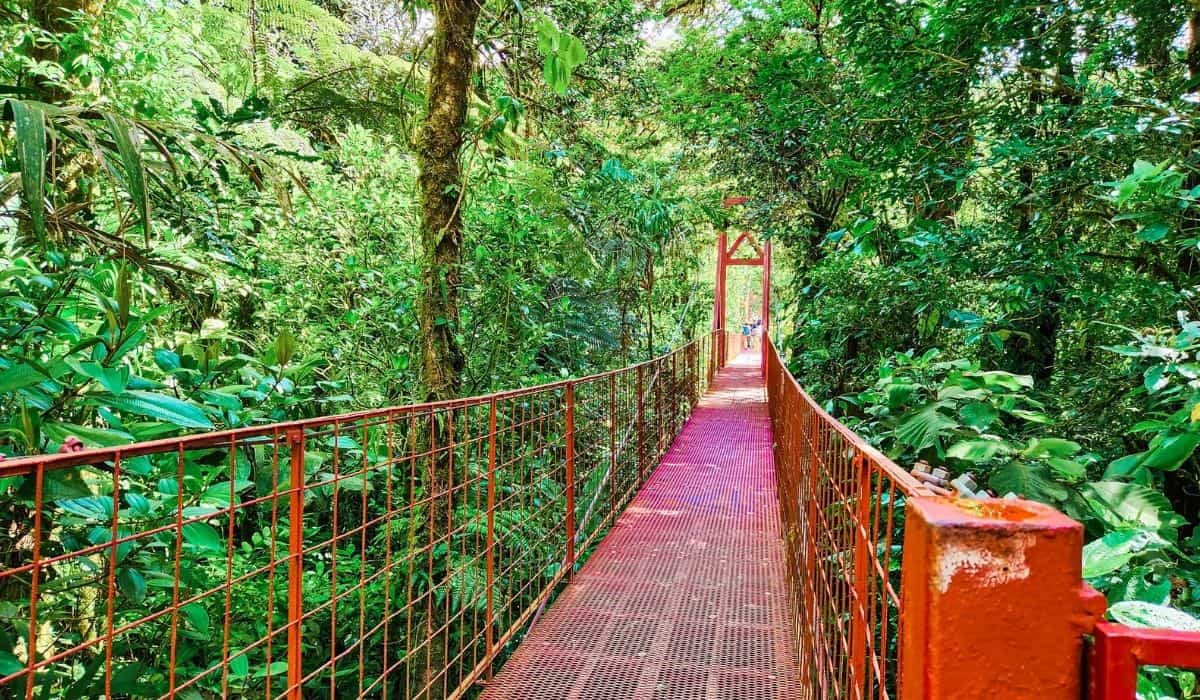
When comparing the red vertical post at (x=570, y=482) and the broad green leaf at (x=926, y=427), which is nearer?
the broad green leaf at (x=926, y=427)

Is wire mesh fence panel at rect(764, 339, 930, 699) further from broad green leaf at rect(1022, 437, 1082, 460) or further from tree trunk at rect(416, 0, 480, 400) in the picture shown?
tree trunk at rect(416, 0, 480, 400)

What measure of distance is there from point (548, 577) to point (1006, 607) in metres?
3.09

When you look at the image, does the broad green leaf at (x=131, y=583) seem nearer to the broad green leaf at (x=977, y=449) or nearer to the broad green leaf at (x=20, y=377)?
the broad green leaf at (x=20, y=377)

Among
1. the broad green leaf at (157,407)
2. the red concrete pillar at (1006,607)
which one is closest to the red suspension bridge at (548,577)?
the red concrete pillar at (1006,607)

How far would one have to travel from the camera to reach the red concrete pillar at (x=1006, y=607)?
1.88 feet

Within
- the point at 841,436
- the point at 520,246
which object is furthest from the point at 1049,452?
the point at 520,246

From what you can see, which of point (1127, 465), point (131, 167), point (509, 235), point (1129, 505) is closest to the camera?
point (131, 167)

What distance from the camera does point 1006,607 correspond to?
1.90 ft

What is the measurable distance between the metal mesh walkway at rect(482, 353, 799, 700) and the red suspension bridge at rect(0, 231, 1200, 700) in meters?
0.01

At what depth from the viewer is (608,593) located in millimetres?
3188

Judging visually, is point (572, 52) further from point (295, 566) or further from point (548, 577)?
point (548, 577)

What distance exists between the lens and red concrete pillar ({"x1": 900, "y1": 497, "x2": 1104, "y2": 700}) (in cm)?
57

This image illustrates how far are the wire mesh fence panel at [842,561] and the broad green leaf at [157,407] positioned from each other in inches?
55.8

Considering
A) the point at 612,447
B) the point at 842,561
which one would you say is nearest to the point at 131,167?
the point at 842,561
